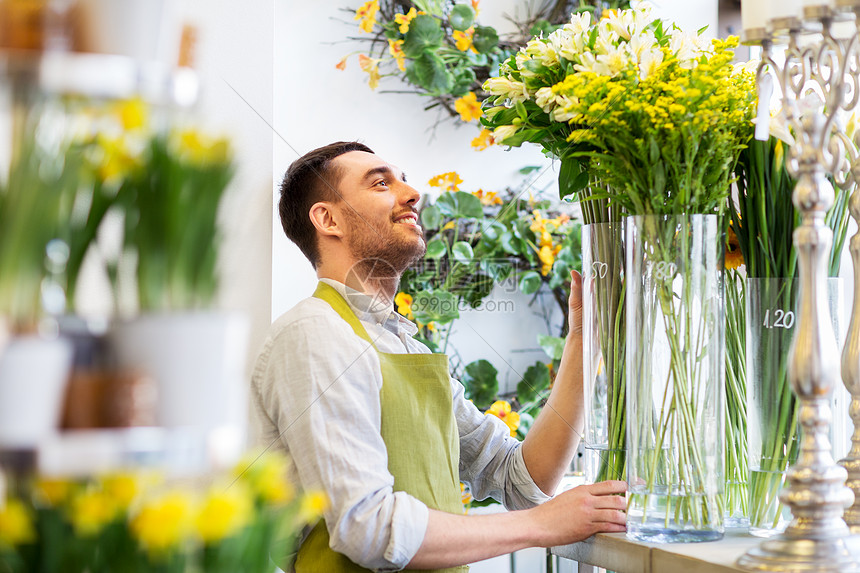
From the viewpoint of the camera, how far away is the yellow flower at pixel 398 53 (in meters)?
1.79

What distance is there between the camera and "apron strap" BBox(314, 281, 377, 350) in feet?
4.18

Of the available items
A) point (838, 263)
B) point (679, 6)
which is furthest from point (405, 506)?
point (679, 6)

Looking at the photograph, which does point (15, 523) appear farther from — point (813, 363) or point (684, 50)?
point (684, 50)

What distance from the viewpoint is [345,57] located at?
1.72 meters

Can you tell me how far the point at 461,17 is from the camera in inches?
72.7

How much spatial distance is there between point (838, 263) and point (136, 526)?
2.95 ft

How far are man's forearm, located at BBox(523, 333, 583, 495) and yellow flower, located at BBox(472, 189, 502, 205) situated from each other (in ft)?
1.48

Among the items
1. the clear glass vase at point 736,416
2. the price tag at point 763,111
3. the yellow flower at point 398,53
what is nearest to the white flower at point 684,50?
the price tag at point 763,111

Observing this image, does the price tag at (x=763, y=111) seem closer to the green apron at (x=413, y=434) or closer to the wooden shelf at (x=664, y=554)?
the wooden shelf at (x=664, y=554)

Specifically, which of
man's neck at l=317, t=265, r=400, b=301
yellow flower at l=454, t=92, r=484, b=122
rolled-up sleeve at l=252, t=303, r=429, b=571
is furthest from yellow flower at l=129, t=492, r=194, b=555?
yellow flower at l=454, t=92, r=484, b=122

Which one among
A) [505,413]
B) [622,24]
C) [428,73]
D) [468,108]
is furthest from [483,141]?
[622,24]

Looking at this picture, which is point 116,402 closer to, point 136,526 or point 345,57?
point 136,526

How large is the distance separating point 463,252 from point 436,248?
50 millimetres

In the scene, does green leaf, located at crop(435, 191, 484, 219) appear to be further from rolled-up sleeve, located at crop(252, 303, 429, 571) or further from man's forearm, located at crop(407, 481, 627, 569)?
man's forearm, located at crop(407, 481, 627, 569)
